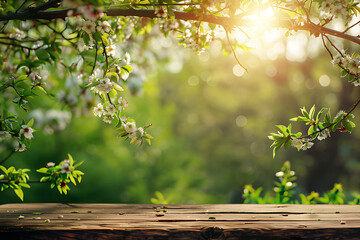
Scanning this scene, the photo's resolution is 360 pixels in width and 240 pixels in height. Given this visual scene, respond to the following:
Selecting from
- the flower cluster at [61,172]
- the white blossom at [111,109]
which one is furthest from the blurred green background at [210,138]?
the white blossom at [111,109]

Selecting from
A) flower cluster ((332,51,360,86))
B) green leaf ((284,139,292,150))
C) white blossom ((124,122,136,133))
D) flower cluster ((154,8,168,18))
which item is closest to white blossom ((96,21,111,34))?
flower cluster ((154,8,168,18))

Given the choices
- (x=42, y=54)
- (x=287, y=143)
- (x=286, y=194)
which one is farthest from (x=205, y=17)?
(x=286, y=194)

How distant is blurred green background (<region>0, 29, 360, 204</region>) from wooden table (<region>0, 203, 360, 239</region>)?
4327mm

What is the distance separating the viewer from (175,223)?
6.62 ft

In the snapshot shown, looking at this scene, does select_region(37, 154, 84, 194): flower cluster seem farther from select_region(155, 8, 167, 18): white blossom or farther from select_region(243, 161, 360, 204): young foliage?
select_region(243, 161, 360, 204): young foliage

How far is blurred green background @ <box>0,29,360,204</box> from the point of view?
380 inches

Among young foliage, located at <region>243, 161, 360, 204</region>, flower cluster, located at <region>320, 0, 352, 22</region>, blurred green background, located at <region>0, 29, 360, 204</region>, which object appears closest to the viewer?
flower cluster, located at <region>320, 0, 352, 22</region>

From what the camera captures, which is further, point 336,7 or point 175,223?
point 336,7

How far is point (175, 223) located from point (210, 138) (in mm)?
18602

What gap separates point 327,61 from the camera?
16062 millimetres

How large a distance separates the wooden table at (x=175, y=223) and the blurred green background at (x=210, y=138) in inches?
170

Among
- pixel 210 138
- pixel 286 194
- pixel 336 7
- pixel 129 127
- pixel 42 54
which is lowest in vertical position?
pixel 129 127

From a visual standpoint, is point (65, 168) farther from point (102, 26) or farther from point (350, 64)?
point (350, 64)

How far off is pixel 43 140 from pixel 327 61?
11649 millimetres
